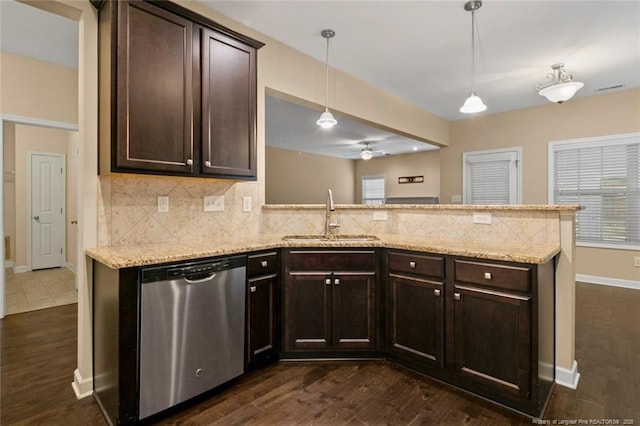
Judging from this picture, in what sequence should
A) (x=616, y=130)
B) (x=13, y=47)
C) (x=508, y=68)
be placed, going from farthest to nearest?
1. (x=616, y=130)
2. (x=508, y=68)
3. (x=13, y=47)

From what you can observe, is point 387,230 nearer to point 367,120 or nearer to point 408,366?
point 408,366

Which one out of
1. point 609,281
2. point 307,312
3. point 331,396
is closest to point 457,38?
point 307,312

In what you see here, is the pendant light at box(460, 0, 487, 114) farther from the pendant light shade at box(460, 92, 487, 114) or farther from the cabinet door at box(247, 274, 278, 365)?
the cabinet door at box(247, 274, 278, 365)

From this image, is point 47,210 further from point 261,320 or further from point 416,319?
point 416,319

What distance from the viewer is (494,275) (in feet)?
6.13

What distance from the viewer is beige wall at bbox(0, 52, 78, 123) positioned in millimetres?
3285

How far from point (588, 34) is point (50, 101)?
18.1 feet

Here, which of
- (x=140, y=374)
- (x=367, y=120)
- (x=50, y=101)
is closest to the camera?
(x=140, y=374)

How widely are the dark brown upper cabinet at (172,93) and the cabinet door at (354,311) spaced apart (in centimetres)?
112

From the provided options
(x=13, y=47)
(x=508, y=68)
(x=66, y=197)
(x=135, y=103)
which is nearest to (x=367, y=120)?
(x=508, y=68)

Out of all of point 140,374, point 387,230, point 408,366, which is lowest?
point 408,366

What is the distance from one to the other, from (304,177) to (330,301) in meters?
6.78

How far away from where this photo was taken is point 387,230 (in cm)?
296

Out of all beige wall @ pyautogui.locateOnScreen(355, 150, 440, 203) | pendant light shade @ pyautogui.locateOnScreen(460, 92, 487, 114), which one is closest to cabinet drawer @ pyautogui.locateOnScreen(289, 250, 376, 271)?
pendant light shade @ pyautogui.locateOnScreen(460, 92, 487, 114)
